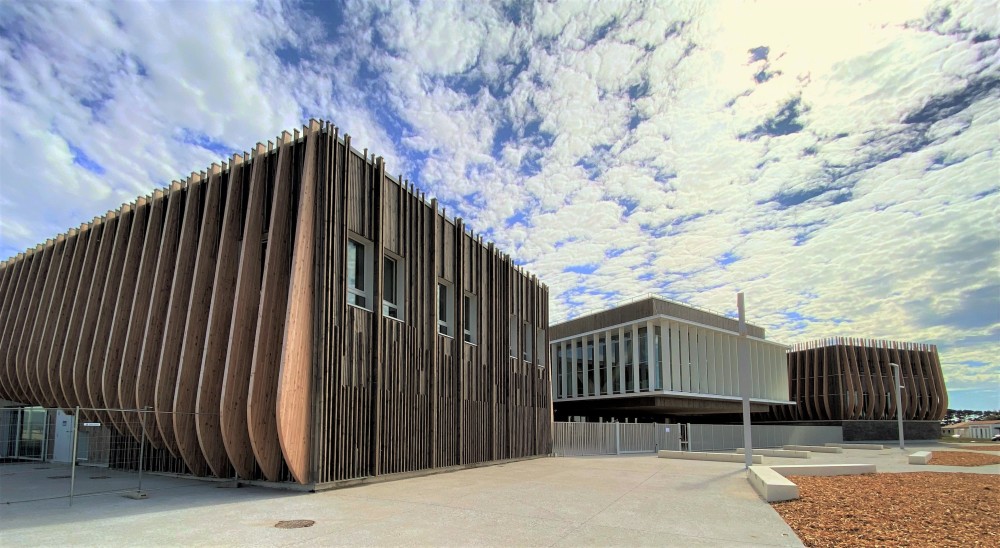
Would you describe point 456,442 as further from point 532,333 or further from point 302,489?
point 532,333

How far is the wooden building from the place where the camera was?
1172 cm

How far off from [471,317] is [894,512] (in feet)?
39.7

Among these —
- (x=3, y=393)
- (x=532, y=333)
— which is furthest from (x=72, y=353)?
(x=532, y=333)

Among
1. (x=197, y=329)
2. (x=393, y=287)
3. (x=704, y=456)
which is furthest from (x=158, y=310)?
(x=704, y=456)

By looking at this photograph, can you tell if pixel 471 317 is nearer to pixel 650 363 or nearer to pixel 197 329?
pixel 197 329

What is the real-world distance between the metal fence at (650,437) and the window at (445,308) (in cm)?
1095

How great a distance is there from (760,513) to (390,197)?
34.1 feet

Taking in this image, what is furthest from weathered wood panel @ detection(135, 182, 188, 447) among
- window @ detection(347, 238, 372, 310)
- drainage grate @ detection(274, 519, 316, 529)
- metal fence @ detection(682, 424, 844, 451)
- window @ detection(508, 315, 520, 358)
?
metal fence @ detection(682, 424, 844, 451)

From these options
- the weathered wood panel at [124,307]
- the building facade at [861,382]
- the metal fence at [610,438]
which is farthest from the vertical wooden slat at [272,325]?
the building facade at [861,382]

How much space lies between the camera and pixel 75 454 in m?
9.38

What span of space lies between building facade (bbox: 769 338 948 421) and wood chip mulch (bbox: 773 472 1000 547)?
148ft

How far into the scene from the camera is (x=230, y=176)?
13.6 m

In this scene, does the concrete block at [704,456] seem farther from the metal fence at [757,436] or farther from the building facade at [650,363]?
the building facade at [650,363]

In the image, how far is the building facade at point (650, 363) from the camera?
36.0 metres
